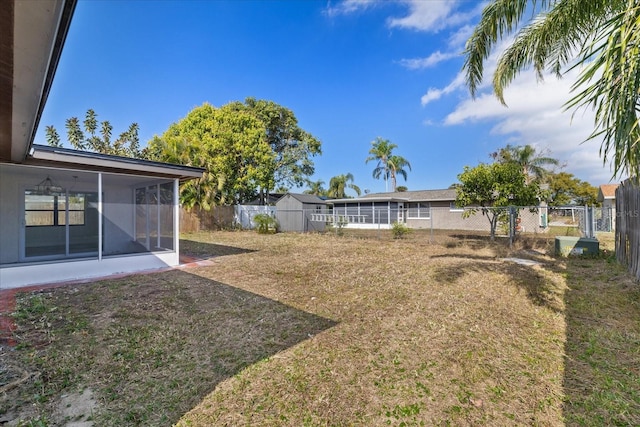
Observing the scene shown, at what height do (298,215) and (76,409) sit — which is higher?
(298,215)

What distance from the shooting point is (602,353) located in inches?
122

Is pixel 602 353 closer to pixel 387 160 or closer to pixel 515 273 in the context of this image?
pixel 515 273

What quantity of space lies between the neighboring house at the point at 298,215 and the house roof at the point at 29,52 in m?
14.2

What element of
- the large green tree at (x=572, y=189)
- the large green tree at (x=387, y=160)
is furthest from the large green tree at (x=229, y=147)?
the large green tree at (x=572, y=189)

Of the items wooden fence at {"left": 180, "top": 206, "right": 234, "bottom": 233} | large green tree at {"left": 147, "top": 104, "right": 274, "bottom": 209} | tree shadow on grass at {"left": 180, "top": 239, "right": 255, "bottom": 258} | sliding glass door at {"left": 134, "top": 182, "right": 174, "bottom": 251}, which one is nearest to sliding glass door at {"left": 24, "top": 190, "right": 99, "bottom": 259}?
sliding glass door at {"left": 134, "top": 182, "right": 174, "bottom": 251}

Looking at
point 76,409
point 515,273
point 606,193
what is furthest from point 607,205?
point 76,409

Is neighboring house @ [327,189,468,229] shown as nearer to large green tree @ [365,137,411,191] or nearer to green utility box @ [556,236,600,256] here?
large green tree @ [365,137,411,191]

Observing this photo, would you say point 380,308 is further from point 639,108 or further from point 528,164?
point 528,164

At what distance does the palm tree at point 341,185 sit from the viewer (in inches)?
1439

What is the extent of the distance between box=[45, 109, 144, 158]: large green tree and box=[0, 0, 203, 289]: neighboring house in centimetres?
2626

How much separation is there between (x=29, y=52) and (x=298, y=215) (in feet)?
52.1

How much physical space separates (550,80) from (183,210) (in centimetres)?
1736

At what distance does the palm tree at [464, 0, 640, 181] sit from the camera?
2551 millimetres

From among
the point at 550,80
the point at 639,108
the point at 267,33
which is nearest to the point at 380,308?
the point at 639,108
